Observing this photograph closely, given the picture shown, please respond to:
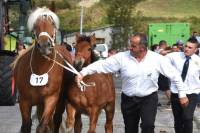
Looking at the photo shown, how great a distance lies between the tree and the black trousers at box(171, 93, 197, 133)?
4165cm

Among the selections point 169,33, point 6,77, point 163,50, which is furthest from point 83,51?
point 169,33

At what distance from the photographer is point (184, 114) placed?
418 inches

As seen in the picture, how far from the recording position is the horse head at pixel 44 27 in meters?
9.34

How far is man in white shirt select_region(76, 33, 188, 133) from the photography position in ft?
30.2

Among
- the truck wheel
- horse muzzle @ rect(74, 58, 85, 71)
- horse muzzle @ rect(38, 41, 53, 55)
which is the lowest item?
the truck wheel

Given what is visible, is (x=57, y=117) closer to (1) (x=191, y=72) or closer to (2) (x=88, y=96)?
(2) (x=88, y=96)

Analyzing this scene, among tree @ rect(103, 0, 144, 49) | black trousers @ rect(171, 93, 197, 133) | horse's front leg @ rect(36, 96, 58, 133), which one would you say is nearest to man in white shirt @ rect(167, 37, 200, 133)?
black trousers @ rect(171, 93, 197, 133)

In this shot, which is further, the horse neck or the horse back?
the horse back

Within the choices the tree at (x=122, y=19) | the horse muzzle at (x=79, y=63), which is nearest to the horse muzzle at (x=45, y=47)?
the horse muzzle at (x=79, y=63)

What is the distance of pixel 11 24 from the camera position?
61.9 ft

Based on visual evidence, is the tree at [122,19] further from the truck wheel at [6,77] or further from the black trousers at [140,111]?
the black trousers at [140,111]

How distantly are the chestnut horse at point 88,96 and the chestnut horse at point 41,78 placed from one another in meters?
0.83

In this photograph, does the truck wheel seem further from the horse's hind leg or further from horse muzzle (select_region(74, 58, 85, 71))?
horse muzzle (select_region(74, 58, 85, 71))

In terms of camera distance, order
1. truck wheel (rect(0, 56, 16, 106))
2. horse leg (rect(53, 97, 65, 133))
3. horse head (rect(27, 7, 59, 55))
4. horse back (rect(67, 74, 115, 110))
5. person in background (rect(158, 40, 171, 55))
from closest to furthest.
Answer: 1. horse head (rect(27, 7, 59, 55))
2. horse back (rect(67, 74, 115, 110))
3. horse leg (rect(53, 97, 65, 133))
4. truck wheel (rect(0, 56, 16, 106))
5. person in background (rect(158, 40, 171, 55))
